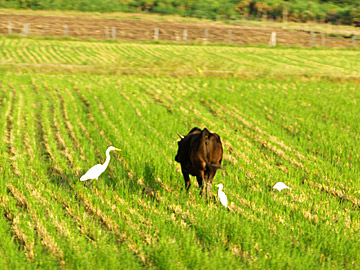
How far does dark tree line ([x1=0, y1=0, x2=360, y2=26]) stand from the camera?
67750 mm

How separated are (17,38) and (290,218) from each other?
36.7 meters

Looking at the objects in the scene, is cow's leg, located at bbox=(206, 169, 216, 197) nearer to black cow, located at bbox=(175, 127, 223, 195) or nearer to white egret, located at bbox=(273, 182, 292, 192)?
black cow, located at bbox=(175, 127, 223, 195)

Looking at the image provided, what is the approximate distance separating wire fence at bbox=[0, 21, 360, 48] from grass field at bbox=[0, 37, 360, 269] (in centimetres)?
2177

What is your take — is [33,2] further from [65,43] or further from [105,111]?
[105,111]

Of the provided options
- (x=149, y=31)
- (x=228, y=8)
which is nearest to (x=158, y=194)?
(x=149, y=31)

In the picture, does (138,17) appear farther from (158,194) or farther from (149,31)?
(158,194)

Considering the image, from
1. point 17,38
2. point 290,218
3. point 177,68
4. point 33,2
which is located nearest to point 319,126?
point 290,218

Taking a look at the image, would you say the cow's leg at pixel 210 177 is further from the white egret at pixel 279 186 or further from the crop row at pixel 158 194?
the white egret at pixel 279 186

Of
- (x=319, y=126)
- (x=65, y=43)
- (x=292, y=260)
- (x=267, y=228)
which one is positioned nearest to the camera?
(x=292, y=260)

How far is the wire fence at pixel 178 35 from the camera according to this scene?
Result: 159ft

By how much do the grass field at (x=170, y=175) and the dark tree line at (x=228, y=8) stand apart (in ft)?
139

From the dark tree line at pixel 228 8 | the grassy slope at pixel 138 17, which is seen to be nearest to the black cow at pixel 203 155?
the grassy slope at pixel 138 17

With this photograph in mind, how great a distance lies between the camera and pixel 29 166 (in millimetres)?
11250

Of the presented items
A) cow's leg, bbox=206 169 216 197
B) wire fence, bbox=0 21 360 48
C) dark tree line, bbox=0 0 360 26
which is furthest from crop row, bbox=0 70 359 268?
dark tree line, bbox=0 0 360 26
